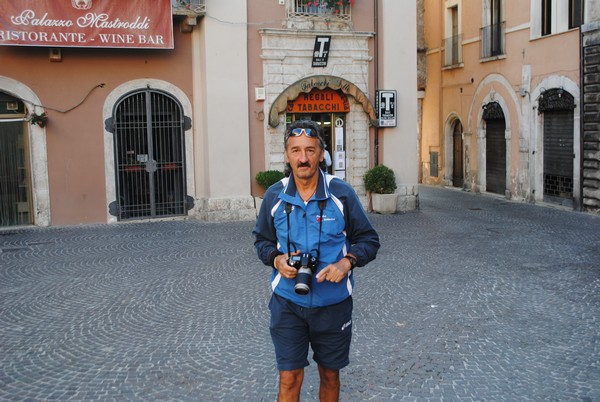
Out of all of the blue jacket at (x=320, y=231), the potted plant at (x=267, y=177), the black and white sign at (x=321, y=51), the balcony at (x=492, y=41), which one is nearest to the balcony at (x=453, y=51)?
the balcony at (x=492, y=41)

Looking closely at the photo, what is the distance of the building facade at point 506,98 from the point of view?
52.4 feet

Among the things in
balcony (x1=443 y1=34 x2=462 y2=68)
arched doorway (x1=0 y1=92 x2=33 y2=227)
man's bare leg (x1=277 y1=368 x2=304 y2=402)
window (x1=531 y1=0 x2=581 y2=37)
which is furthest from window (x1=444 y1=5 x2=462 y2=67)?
man's bare leg (x1=277 y1=368 x2=304 y2=402)

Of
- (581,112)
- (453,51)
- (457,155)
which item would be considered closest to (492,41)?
(453,51)

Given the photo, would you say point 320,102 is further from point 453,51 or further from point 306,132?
point 306,132

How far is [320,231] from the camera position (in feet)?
12.0

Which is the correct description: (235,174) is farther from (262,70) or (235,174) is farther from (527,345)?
(527,345)

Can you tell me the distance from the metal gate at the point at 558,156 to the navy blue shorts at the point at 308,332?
1366 cm

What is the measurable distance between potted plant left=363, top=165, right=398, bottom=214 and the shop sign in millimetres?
1658

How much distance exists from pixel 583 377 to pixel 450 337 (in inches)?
50.9

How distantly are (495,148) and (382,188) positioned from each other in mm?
6091

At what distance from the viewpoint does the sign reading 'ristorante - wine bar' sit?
1262 centimetres

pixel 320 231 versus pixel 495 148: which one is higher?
pixel 495 148

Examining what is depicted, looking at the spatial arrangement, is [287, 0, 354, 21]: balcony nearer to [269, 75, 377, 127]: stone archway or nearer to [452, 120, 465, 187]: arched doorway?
[269, 75, 377, 127]: stone archway

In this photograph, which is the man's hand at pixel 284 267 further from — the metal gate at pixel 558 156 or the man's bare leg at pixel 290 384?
the metal gate at pixel 558 156
